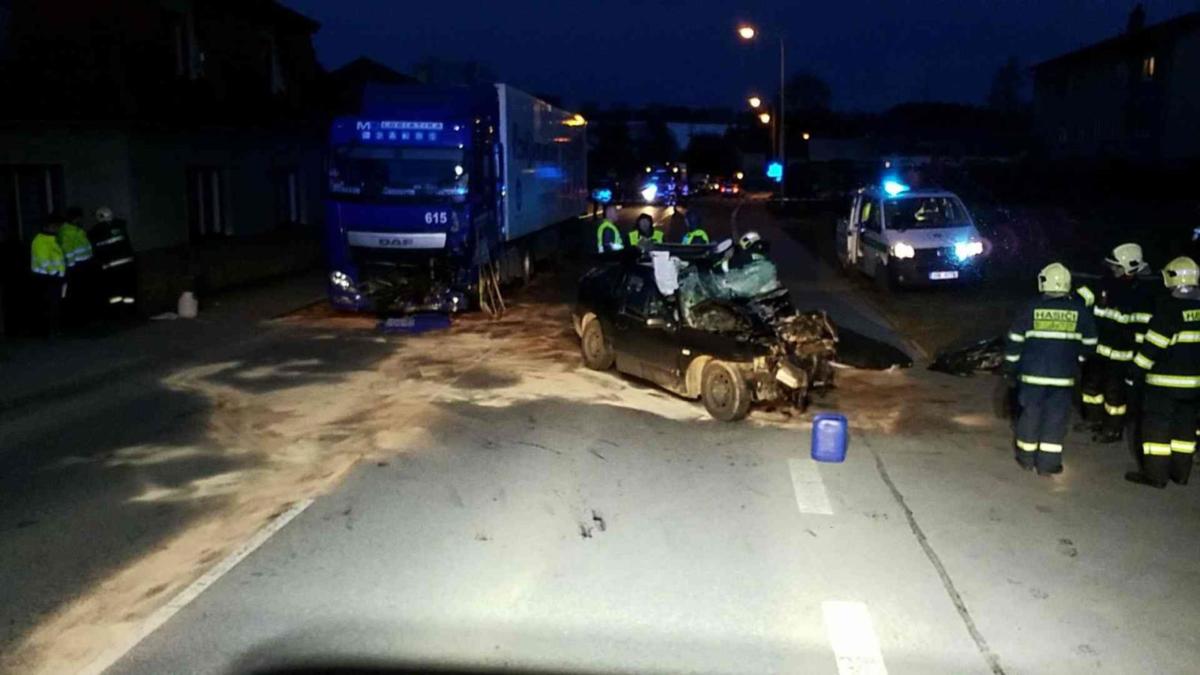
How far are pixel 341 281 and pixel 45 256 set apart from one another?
449cm

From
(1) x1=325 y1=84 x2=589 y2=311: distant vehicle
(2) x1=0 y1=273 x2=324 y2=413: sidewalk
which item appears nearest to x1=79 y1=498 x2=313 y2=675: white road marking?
(2) x1=0 y1=273 x2=324 y2=413: sidewalk

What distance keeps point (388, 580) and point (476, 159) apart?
12289mm

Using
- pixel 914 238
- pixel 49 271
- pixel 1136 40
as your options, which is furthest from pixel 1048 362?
pixel 1136 40

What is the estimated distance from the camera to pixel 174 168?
22953mm

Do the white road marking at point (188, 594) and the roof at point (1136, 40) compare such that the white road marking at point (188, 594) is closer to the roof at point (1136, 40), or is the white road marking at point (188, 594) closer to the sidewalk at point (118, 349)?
the sidewalk at point (118, 349)

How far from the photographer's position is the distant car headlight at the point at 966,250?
19.8m

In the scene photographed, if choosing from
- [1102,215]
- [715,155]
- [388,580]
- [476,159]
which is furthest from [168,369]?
[715,155]

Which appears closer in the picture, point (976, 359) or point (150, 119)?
point (976, 359)

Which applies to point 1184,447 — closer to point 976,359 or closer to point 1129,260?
point 1129,260

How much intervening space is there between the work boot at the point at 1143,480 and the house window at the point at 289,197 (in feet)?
81.4

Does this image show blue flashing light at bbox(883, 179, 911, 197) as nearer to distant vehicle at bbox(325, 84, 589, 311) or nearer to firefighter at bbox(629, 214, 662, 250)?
firefighter at bbox(629, 214, 662, 250)

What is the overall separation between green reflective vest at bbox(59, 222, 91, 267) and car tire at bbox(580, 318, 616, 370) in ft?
24.7

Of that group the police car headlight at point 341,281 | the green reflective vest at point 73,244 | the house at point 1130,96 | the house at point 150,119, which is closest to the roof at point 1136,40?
the house at point 1130,96

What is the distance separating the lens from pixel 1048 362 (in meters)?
8.38
